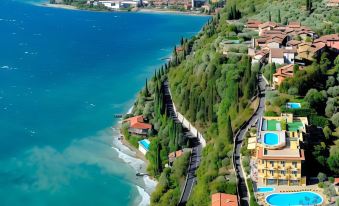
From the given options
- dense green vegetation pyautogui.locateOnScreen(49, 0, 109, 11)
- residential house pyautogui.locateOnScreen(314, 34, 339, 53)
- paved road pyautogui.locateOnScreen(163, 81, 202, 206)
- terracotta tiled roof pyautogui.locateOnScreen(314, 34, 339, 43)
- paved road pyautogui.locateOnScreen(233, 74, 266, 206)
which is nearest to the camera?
paved road pyautogui.locateOnScreen(233, 74, 266, 206)

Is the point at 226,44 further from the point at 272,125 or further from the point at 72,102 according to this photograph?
the point at 272,125

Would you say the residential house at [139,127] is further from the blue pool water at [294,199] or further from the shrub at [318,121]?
the blue pool water at [294,199]

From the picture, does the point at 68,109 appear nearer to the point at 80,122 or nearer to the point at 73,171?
the point at 80,122

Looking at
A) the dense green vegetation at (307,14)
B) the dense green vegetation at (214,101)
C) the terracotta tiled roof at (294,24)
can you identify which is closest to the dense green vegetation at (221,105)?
the dense green vegetation at (214,101)

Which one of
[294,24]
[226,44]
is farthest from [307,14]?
[226,44]

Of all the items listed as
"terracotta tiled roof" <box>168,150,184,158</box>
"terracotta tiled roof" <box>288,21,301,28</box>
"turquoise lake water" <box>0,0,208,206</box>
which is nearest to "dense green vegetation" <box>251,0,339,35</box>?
"terracotta tiled roof" <box>288,21,301,28</box>

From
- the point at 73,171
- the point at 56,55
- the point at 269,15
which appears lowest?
the point at 73,171

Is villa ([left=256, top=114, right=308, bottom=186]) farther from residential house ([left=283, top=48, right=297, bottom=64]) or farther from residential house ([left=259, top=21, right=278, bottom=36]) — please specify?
residential house ([left=259, top=21, right=278, bottom=36])

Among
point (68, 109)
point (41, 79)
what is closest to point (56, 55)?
point (41, 79)
